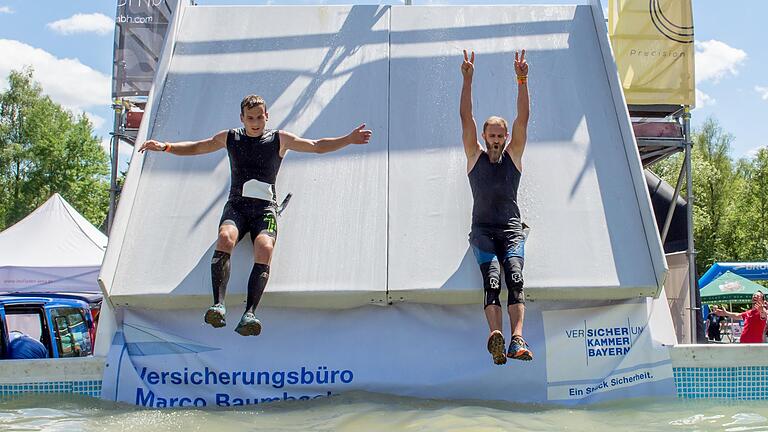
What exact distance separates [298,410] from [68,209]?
12.5m

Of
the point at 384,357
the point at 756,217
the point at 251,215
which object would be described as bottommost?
the point at 384,357

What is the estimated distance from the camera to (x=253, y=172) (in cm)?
495

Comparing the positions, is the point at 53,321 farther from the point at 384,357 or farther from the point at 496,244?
the point at 496,244

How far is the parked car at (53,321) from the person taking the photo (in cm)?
654

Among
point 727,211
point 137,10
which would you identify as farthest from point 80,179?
point 727,211

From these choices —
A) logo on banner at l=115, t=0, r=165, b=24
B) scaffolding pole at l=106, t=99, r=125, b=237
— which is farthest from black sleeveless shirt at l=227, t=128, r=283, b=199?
logo on banner at l=115, t=0, r=165, b=24

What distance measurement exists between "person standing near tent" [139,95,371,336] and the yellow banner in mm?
6003

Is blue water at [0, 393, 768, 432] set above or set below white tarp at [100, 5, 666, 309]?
below

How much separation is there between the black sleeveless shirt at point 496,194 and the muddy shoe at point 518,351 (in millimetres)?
835

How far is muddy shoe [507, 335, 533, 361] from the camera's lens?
164 inches

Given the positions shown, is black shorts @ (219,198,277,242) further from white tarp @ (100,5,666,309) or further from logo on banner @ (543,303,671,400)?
logo on banner @ (543,303,671,400)

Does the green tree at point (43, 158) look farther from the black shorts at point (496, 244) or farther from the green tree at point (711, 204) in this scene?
the black shorts at point (496, 244)

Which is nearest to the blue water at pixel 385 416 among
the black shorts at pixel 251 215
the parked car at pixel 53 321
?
the black shorts at pixel 251 215

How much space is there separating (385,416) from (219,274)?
133 centimetres
